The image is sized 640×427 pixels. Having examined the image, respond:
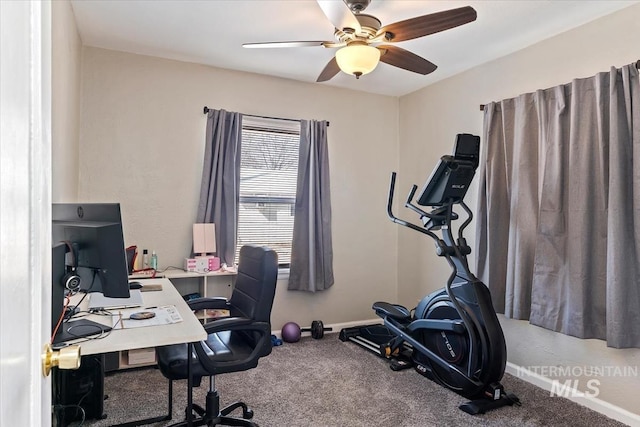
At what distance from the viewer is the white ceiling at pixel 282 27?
102 inches

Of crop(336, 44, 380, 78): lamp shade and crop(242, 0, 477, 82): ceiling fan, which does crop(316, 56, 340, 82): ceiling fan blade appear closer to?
crop(242, 0, 477, 82): ceiling fan

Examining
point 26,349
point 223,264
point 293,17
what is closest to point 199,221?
point 223,264

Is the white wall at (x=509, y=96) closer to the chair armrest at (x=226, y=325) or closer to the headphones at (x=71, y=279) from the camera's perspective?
the chair armrest at (x=226, y=325)

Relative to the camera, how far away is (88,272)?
5.48ft

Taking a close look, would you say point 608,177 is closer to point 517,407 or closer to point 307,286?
point 517,407

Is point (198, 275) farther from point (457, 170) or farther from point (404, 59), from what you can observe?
point (404, 59)

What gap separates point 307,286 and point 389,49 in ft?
7.82

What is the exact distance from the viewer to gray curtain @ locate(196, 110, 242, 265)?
365cm

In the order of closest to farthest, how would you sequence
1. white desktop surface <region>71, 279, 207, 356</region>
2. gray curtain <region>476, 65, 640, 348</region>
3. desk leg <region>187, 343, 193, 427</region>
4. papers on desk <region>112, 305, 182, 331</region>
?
white desktop surface <region>71, 279, 207, 356</region> → papers on desk <region>112, 305, 182, 331</region> → desk leg <region>187, 343, 193, 427</region> → gray curtain <region>476, 65, 640, 348</region>

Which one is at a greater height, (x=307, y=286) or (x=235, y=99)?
(x=235, y=99)

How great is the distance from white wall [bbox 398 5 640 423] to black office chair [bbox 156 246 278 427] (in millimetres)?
2130

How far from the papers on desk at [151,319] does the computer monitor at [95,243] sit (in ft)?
0.51

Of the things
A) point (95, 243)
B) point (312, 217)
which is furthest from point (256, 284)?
point (312, 217)

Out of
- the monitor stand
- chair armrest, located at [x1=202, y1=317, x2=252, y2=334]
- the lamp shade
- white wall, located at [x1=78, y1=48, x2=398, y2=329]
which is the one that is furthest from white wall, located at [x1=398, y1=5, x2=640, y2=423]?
the monitor stand
